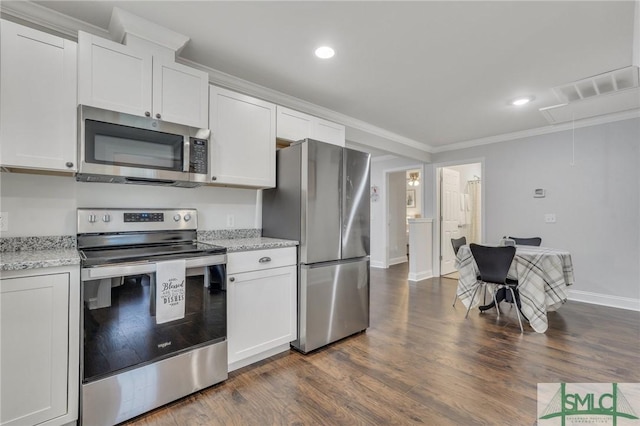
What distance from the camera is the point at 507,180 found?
477 cm

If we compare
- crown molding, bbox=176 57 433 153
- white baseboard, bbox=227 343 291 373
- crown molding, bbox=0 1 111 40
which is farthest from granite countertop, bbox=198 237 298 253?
crown molding, bbox=0 1 111 40

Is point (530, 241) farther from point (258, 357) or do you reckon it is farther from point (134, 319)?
point (134, 319)

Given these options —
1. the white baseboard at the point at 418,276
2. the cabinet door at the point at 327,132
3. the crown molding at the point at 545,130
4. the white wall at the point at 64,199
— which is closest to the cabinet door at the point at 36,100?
the white wall at the point at 64,199

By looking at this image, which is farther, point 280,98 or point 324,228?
point 280,98

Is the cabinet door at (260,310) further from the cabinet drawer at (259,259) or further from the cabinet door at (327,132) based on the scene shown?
the cabinet door at (327,132)

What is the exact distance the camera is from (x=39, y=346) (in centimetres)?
150

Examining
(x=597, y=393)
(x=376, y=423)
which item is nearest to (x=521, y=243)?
(x=597, y=393)

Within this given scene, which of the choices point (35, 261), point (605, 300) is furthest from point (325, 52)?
point (605, 300)

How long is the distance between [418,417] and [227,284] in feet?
4.77

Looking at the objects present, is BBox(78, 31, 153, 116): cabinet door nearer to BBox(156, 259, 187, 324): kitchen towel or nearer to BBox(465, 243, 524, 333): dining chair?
BBox(156, 259, 187, 324): kitchen towel

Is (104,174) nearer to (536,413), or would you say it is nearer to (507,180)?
(536,413)

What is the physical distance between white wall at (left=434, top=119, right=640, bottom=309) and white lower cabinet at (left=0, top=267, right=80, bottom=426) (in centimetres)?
533

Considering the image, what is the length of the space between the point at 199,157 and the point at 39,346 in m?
1.39

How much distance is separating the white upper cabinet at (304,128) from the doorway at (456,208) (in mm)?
3082
